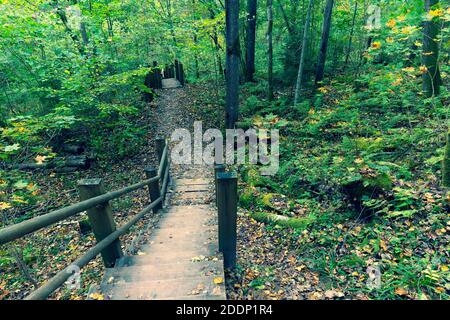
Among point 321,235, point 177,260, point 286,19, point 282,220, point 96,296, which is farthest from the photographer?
point 286,19

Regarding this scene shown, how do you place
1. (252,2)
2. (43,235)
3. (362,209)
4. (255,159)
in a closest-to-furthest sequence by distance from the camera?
(362,209) → (43,235) → (255,159) → (252,2)

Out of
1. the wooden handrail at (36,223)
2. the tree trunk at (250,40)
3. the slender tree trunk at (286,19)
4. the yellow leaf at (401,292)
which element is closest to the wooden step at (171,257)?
the wooden handrail at (36,223)

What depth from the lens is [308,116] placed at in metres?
10.2

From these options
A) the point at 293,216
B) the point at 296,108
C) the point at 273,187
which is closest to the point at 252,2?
the point at 296,108

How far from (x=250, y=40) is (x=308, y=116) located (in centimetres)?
783

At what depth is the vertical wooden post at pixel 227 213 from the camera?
307 cm

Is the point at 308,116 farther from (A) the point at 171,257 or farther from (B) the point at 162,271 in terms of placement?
(B) the point at 162,271

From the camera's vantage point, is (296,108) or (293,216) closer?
(293,216)

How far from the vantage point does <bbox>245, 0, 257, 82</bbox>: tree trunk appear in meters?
14.5

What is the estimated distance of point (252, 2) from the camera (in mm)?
14289
